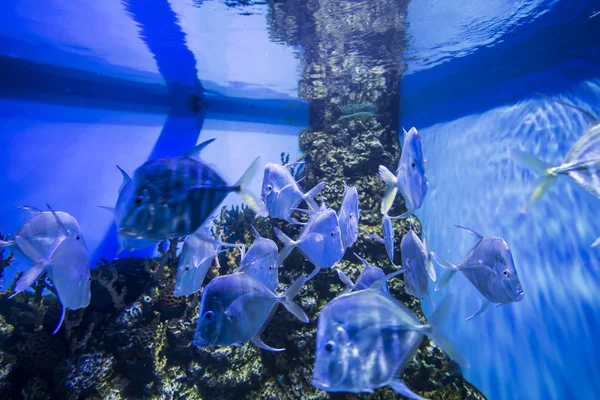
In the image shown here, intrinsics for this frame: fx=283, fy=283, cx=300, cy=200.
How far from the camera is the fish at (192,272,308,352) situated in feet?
6.43

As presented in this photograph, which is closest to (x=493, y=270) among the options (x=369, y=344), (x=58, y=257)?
(x=369, y=344)

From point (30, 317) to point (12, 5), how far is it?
6265 millimetres

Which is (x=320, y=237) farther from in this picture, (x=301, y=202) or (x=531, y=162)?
(x=301, y=202)

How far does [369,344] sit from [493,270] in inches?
73.3

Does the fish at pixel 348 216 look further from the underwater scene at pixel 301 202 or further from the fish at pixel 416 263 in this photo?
the fish at pixel 416 263

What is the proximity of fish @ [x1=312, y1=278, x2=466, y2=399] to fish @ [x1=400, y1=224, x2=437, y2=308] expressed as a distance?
1374 millimetres

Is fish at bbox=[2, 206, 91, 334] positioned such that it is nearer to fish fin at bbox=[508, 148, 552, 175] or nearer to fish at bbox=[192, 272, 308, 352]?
fish at bbox=[192, 272, 308, 352]

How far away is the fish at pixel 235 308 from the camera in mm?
1960

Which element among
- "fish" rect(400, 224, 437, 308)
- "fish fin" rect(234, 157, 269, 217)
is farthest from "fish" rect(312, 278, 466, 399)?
"fish" rect(400, 224, 437, 308)

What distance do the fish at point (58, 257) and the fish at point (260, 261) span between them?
1.47 m

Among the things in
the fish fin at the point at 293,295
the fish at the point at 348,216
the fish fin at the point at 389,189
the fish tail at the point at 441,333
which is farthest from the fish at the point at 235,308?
the fish at the point at 348,216

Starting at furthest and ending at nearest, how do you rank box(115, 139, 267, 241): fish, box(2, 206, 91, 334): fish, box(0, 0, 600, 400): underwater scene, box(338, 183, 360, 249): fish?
box(338, 183, 360, 249): fish
box(2, 206, 91, 334): fish
box(0, 0, 600, 400): underwater scene
box(115, 139, 267, 241): fish

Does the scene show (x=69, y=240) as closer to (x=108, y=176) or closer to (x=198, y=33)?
(x=108, y=176)

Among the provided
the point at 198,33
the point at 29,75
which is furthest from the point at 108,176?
the point at 198,33
